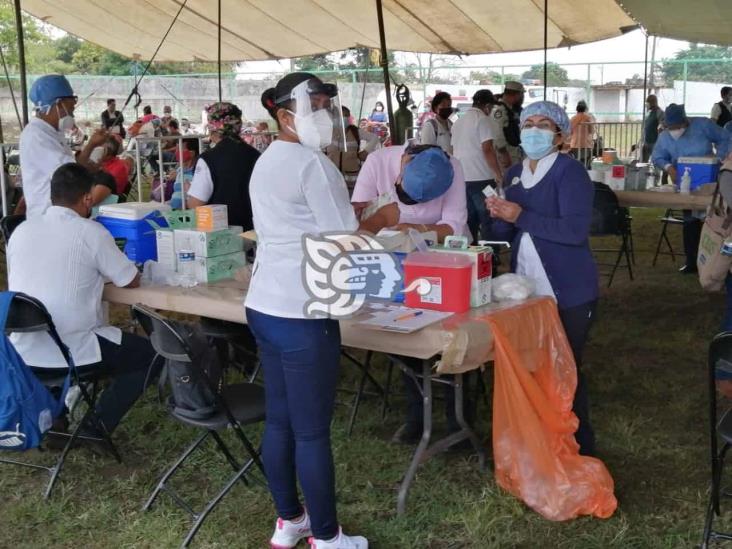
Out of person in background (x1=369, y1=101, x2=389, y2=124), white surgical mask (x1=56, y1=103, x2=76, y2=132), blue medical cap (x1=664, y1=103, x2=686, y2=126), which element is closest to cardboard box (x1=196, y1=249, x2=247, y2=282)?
white surgical mask (x1=56, y1=103, x2=76, y2=132)

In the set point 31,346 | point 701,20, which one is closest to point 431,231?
point 31,346

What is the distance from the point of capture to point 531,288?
2752 millimetres

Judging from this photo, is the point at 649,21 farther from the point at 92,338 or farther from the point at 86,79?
the point at 86,79

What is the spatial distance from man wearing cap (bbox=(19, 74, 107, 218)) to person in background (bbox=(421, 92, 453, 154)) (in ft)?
11.1

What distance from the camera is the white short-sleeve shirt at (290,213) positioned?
2.03 meters

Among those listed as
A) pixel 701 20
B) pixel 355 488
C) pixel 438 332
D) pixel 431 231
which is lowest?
pixel 355 488

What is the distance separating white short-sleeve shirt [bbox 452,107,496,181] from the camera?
6.41 metres

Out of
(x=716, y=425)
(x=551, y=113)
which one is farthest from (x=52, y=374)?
(x=716, y=425)

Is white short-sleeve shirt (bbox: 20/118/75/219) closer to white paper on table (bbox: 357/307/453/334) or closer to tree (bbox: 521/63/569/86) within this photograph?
white paper on table (bbox: 357/307/453/334)

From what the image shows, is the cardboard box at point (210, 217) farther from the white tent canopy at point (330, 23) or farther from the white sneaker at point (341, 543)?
the white tent canopy at point (330, 23)

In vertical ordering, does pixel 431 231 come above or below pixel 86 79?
below

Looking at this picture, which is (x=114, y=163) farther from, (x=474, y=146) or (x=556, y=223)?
(x=556, y=223)

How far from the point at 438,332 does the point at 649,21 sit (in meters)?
8.25

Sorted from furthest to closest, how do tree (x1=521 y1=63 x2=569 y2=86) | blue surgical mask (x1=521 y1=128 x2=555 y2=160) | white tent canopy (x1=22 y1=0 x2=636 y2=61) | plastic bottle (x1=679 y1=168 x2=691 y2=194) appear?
tree (x1=521 y1=63 x2=569 y2=86)
white tent canopy (x1=22 y1=0 x2=636 y2=61)
plastic bottle (x1=679 y1=168 x2=691 y2=194)
blue surgical mask (x1=521 y1=128 x2=555 y2=160)
